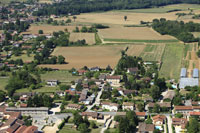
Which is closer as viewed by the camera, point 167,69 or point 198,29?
point 167,69

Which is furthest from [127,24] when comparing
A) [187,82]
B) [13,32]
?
[187,82]

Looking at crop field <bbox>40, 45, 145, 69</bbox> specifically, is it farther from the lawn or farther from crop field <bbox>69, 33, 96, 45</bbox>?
the lawn

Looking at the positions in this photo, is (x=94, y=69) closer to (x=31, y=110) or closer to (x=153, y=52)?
(x=153, y=52)

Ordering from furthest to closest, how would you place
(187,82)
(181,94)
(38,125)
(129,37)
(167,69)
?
(129,37) < (167,69) < (187,82) < (181,94) < (38,125)

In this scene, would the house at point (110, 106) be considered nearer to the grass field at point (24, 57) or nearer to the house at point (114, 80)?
the house at point (114, 80)

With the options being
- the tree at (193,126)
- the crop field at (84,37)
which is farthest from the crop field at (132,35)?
the tree at (193,126)

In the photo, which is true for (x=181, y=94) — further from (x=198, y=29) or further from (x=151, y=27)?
(x=151, y=27)

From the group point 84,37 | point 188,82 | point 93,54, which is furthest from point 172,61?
point 84,37
